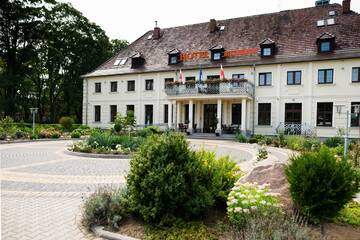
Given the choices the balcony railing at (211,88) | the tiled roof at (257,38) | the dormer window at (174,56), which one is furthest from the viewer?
the dormer window at (174,56)

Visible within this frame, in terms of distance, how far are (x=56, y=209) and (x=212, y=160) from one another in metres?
3.24

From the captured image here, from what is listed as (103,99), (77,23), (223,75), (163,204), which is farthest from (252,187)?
(77,23)

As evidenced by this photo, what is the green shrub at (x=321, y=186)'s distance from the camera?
16.6 feet

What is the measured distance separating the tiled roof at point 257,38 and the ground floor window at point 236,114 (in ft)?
13.1

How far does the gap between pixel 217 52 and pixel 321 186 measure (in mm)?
27390

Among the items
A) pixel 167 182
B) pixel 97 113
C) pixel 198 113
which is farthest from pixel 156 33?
pixel 167 182

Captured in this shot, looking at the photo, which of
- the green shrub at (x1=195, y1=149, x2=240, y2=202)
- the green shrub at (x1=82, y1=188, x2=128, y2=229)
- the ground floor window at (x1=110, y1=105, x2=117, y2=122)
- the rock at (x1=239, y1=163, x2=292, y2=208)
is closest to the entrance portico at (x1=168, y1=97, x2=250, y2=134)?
the ground floor window at (x1=110, y1=105, x2=117, y2=122)

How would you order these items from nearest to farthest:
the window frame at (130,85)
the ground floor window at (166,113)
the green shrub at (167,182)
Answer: the green shrub at (167,182)
the ground floor window at (166,113)
the window frame at (130,85)

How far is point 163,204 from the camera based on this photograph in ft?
16.5

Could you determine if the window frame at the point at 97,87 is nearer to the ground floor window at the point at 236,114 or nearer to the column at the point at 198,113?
the column at the point at 198,113

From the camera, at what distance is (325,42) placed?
86.6 feet

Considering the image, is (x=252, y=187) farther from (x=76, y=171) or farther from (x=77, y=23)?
(x=77, y=23)

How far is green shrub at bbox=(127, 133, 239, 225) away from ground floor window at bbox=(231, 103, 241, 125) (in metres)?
25.5

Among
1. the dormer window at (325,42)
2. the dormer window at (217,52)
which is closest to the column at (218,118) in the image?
the dormer window at (217,52)
